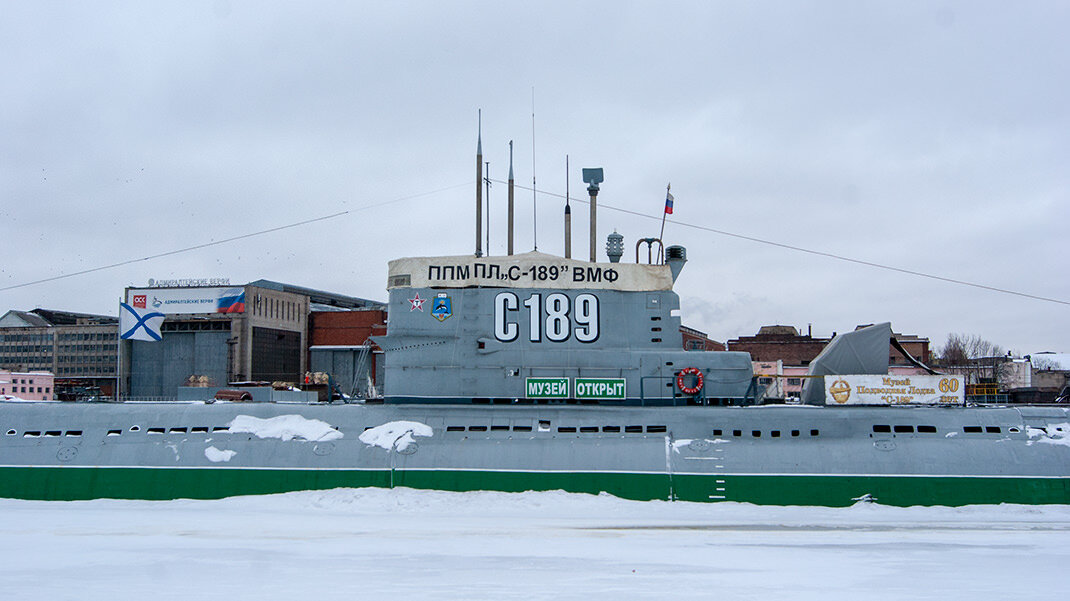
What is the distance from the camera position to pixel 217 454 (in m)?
18.7

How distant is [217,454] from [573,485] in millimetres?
8468

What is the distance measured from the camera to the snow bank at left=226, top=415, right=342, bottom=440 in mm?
18906

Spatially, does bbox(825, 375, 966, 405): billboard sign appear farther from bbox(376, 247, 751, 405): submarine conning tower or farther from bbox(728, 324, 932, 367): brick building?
bbox(728, 324, 932, 367): brick building

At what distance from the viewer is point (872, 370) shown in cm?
2019

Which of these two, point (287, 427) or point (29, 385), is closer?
point (287, 427)

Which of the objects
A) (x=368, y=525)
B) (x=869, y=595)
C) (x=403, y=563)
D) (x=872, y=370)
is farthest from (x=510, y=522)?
(x=872, y=370)

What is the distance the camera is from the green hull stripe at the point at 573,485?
686 inches

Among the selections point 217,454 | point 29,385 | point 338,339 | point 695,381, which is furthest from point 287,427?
point 29,385

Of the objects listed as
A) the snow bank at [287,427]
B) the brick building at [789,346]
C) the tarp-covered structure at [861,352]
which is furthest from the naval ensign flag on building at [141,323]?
the brick building at [789,346]

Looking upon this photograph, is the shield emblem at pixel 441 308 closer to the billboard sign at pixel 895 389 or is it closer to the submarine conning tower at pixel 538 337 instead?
the submarine conning tower at pixel 538 337

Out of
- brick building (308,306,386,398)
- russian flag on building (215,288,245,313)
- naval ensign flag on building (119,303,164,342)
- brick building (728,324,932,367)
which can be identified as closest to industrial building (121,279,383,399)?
russian flag on building (215,288,245,313)

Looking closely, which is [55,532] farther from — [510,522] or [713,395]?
[713,395]

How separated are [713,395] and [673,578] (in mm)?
10263

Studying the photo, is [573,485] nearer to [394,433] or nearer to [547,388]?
[547,388]
